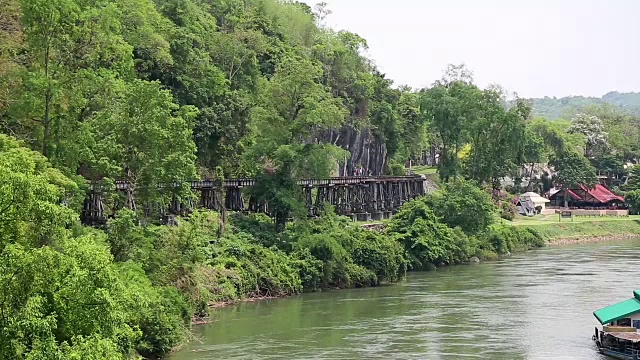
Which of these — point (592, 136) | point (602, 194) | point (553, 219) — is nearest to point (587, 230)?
point (553, 219)

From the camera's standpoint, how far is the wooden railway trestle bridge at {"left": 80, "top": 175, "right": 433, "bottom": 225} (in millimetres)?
54031

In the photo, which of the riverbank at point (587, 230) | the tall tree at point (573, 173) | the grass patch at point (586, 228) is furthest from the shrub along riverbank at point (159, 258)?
the tall tree at point (573, 173)

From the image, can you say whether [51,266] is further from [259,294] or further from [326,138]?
[326,138]

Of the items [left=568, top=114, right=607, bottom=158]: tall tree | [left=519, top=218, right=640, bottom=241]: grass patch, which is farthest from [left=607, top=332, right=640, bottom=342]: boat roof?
[left=568, top=114, right=607, bottom=158]: tall tree

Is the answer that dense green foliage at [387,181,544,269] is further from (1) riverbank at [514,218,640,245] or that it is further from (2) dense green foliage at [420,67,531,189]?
(2) dense green foliage at [420,67,531,189]

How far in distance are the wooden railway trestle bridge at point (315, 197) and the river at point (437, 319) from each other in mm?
9277

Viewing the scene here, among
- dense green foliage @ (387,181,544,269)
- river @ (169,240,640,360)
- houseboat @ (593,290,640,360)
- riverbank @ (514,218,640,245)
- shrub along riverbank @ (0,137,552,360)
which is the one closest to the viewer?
shrub along riverbank @ (0,137,552,360)

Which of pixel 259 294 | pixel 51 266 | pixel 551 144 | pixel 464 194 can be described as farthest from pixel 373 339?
pixel 551 144

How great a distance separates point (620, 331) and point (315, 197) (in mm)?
38769

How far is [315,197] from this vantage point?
77.5m

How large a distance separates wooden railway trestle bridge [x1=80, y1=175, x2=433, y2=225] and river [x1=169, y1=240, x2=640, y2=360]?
9277mm

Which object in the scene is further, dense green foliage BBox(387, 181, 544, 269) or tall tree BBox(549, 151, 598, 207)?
tall tree BBox(549, 151, 598, 207)

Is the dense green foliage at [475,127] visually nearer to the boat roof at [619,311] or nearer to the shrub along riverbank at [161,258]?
the shrub along riverbank at [161,258]

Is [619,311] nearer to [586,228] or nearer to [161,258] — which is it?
[161,258]
